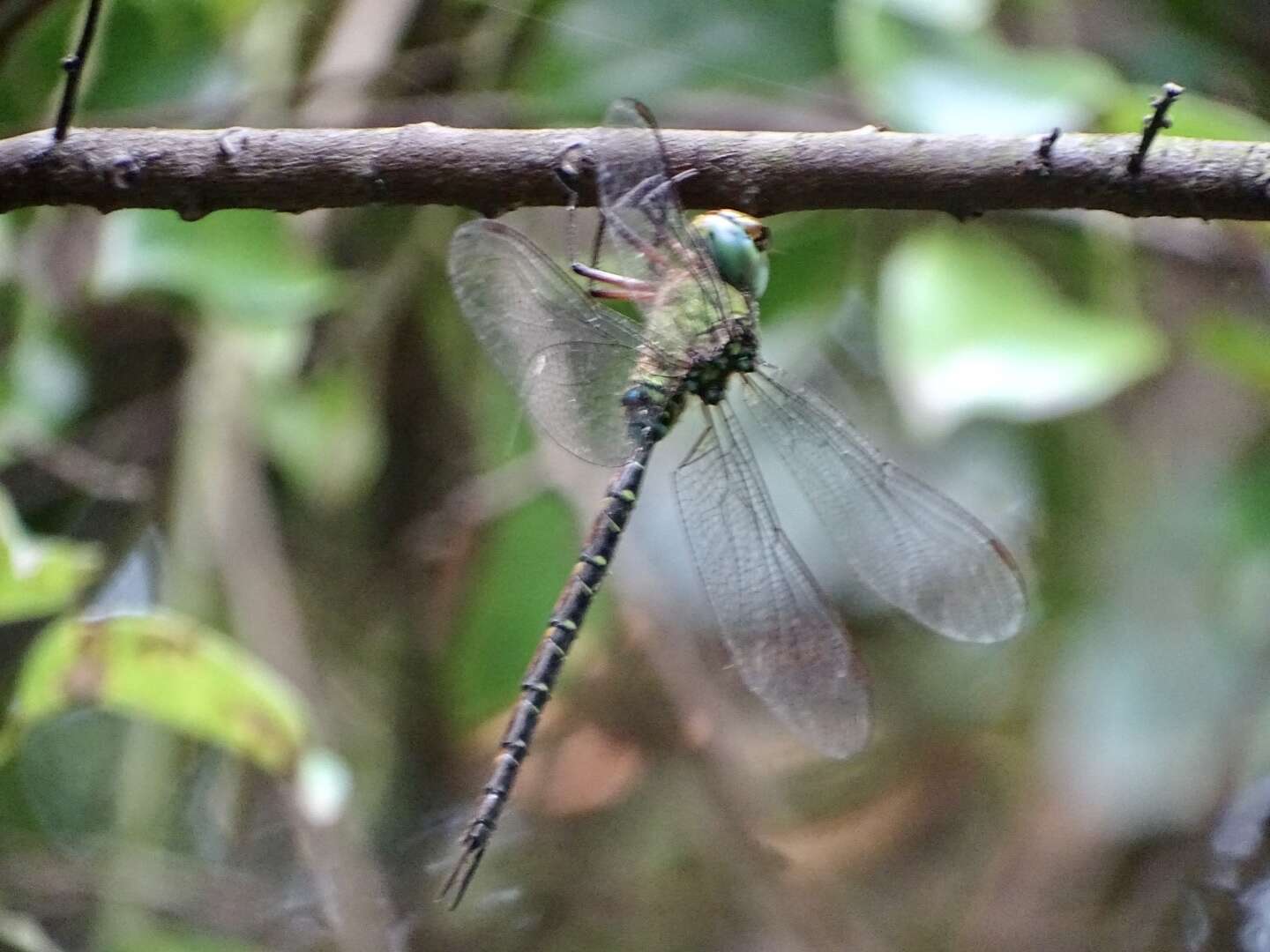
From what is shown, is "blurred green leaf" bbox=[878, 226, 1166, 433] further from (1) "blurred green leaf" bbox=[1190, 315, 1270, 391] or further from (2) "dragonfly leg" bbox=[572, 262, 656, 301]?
(2) "dragonfly leg" bbox=[572, 262, 656, 301]

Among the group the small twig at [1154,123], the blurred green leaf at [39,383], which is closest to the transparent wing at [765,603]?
the small twig at [1154,123]

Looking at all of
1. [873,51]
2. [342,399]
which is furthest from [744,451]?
[342,399]

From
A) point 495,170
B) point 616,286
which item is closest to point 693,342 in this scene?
point 616,286

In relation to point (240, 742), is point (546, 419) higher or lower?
higher

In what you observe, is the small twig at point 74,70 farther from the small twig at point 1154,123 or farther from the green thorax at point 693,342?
the small twig at point 1154,123

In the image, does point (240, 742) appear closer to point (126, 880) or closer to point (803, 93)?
point (126, 880)

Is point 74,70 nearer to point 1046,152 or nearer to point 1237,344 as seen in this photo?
point 1046,152
